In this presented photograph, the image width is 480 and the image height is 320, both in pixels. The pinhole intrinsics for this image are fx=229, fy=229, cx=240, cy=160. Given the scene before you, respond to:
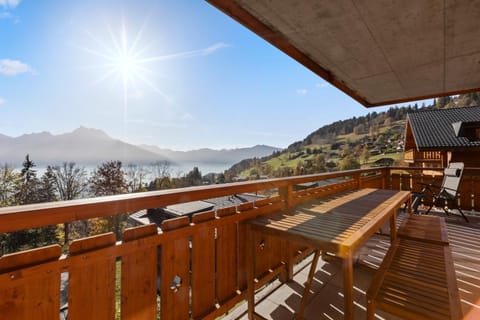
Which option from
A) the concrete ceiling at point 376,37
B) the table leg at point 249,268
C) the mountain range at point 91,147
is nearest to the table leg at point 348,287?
the table leg at point 249,268

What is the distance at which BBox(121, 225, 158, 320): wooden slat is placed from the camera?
109 centimetres

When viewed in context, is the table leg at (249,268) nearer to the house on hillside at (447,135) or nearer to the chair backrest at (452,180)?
the chair backrest at (452,180)

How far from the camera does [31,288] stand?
2.72 feet

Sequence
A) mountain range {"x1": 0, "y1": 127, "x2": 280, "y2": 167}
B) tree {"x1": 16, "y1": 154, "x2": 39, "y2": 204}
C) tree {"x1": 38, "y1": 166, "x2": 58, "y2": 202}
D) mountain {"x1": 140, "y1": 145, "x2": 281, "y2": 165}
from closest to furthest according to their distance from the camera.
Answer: tree {"x1": 16, "y1": 154, "x2": 39, "y2": 204}
tree {"x1": 38, "y1": 166, "x2": 58, "y2": 202}
mountain range {"x1": 0, "y1": 127, "x2": 280, "y2": 167}
mountain {"x1": 140, "y1": 145, "x2": 281, "y2": 165}

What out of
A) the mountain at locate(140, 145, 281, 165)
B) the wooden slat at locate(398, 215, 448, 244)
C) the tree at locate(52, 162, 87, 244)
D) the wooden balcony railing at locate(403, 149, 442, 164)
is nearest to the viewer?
the wooden slat at locate(398, 215, 448, 244)

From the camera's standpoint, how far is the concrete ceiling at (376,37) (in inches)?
62.5

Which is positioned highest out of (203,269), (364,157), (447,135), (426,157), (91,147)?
(91,147)

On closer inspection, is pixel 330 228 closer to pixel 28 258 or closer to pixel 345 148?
pixel 28 258

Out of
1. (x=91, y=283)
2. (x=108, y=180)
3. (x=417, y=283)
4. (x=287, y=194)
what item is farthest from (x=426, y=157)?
(x=108, y=180)

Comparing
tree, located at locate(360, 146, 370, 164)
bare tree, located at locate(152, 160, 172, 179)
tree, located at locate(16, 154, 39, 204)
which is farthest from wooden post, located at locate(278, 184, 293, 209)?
tree, located at locate(360, 146, 370, 164)

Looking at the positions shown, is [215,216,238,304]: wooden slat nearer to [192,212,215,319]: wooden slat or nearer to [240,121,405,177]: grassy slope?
[192,212,215,319]: wooden slat

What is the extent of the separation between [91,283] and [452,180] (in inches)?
240

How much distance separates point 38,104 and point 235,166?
28.1 m

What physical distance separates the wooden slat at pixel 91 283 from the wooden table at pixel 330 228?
93 cm
